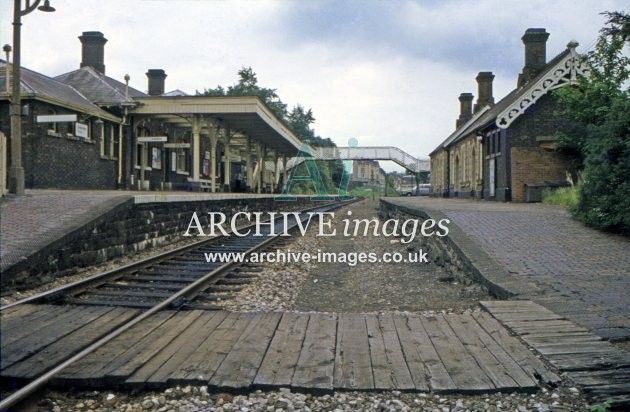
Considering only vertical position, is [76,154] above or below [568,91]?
below

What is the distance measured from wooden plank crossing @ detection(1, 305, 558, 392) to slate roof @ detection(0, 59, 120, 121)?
50.1 feet

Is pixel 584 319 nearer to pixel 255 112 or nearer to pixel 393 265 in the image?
pixel 393 265

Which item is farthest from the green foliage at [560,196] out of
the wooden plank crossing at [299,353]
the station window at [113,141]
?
the station window at [113,141]

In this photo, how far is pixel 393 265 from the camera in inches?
373

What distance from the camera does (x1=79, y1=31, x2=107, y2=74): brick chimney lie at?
27391 mm

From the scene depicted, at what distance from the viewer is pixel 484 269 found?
6336mm

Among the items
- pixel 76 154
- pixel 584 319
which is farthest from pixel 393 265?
pixel 76 154

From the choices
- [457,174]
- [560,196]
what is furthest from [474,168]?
[560,196]

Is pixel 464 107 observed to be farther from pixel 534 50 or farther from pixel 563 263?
pixel 563 263

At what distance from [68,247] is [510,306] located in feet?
16.8

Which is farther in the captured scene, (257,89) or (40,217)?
(257,89)

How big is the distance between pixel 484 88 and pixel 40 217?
3375cm

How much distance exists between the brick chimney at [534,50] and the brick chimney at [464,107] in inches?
746

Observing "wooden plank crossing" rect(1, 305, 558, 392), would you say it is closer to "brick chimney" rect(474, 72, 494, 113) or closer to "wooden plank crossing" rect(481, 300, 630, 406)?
"wooden plank crossing" rect(481, 300, 630, 406)
